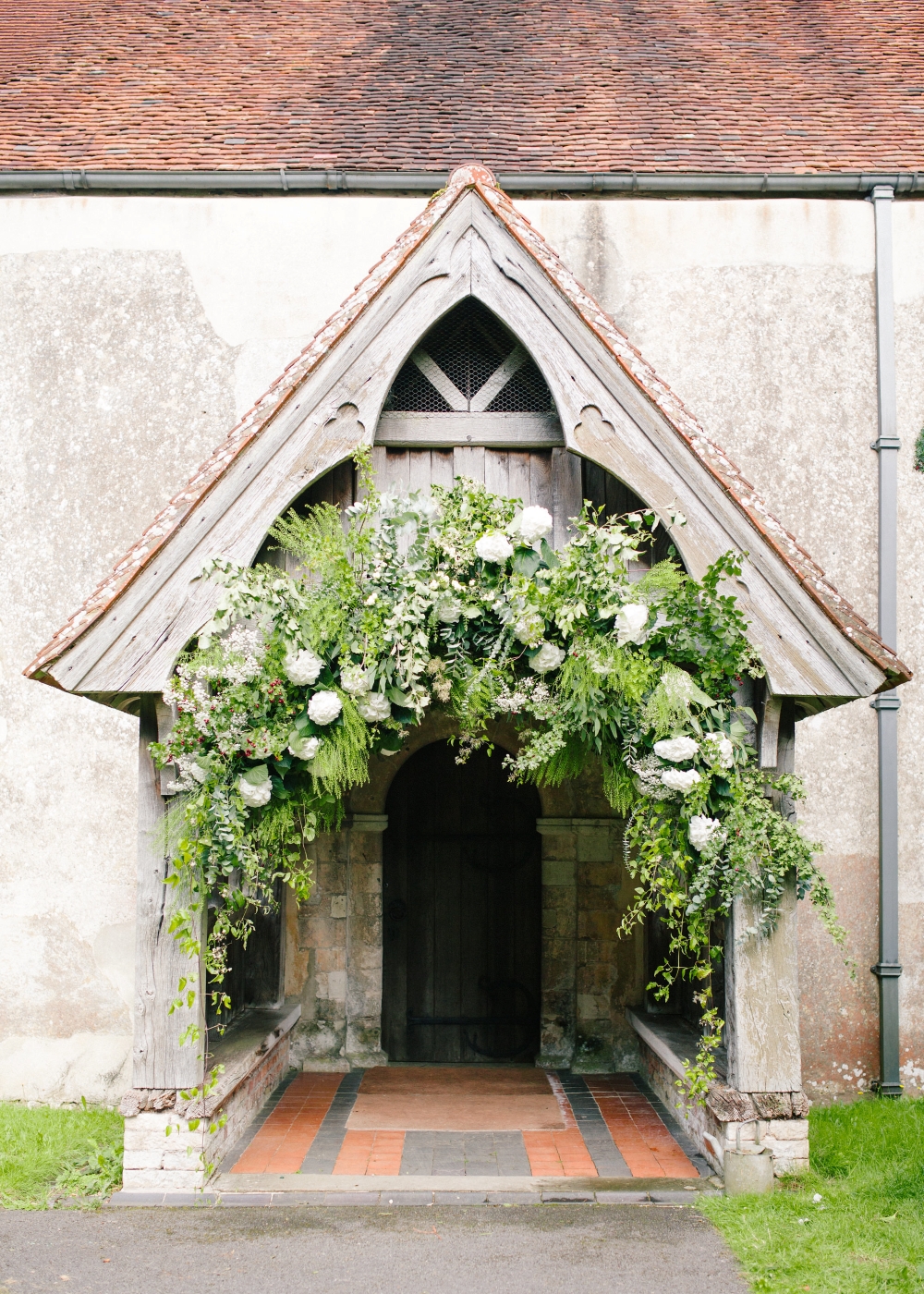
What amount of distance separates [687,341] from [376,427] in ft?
10.6

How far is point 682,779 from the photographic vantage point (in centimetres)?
428

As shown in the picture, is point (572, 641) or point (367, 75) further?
point (367, 75)

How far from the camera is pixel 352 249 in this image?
7230 mm

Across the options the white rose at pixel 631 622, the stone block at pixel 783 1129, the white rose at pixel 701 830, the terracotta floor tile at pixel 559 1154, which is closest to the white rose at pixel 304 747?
the white rose at pixel 631 622

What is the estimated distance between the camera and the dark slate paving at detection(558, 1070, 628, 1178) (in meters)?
5.02

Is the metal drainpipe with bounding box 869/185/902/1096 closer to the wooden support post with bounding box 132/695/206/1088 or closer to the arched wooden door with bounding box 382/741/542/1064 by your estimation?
the arched wooden door with bounding box 382/741/542/1064

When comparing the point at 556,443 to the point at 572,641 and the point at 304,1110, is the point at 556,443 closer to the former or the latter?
the point at 572,641

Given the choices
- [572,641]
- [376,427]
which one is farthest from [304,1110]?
[376,427]

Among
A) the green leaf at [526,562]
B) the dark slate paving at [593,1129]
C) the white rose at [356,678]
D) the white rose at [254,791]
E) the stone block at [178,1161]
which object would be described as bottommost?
the dark slate paving at [593,1129]

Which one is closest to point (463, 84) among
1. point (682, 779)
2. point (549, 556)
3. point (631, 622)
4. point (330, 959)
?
point (549, 556)

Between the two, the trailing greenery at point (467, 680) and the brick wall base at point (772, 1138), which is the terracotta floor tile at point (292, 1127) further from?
the brick wall base at point (772, 1138)

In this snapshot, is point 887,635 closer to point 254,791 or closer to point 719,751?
point 719,751

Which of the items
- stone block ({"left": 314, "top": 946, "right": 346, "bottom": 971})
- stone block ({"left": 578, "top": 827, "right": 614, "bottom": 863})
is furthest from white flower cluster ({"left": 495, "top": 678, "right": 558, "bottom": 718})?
stone block ({"left": 314, "top": 946, "right": 346, "bottom": 971})

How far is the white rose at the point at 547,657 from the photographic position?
14.3ft
